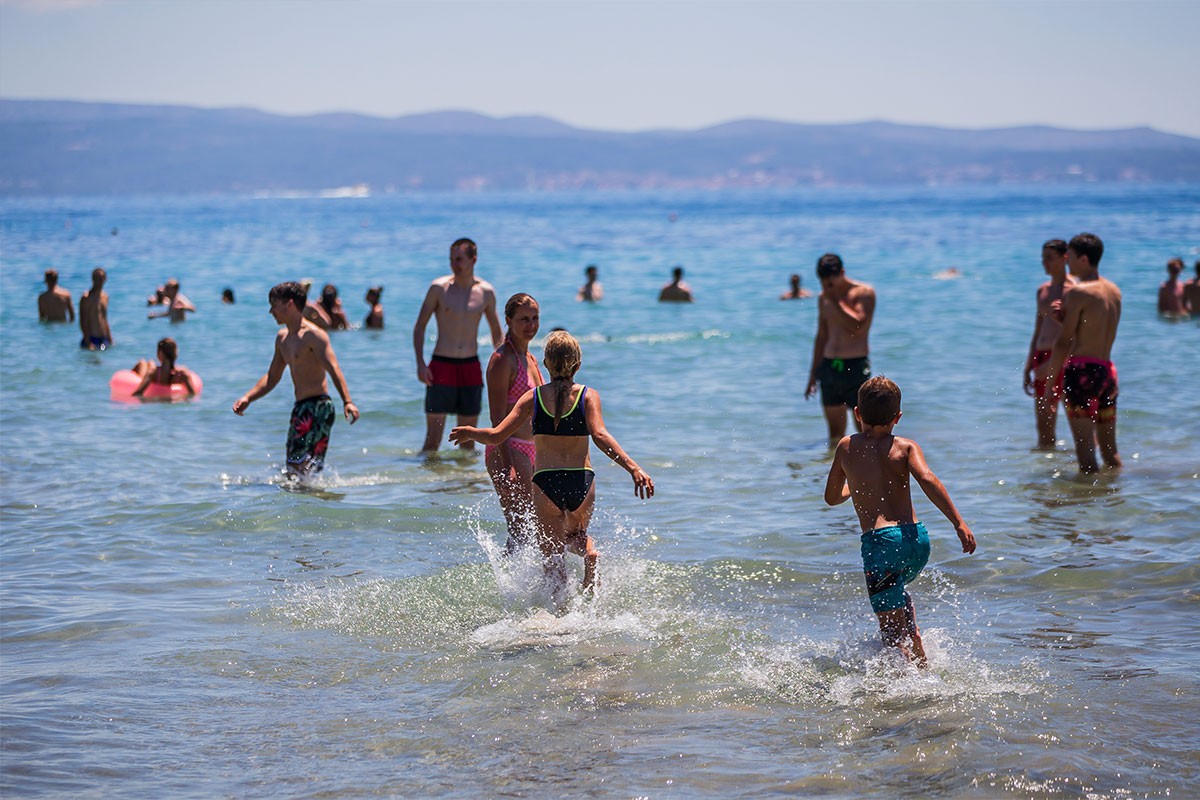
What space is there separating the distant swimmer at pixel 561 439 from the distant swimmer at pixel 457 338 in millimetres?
3636

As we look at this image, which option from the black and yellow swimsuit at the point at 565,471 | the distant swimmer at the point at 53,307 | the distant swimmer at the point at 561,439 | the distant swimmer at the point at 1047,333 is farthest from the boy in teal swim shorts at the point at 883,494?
the distant swimmer at the point at 53,307

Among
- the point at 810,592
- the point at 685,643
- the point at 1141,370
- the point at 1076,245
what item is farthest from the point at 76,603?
the point at 1141,370

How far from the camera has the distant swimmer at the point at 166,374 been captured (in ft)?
46.2

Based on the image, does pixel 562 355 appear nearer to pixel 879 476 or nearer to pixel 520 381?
pixel 520 381

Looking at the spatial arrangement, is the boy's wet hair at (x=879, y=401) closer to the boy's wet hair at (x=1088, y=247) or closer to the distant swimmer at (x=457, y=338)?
the boy's wet hair at (x=1088, y=247)

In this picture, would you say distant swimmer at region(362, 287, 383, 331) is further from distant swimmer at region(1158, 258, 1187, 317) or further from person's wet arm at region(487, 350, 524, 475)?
person's wet arm at region(487, 350, 524, 475)

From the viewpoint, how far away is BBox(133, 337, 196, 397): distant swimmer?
14.1m

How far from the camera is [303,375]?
9.08 metres

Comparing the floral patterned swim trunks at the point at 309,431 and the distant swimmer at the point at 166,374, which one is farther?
the distant swimmer at the point at 166,374

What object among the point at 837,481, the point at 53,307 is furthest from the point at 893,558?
the point at 53,307

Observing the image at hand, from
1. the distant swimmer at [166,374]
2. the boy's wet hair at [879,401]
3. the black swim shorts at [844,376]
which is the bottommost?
the distant swimmer at [166,374]

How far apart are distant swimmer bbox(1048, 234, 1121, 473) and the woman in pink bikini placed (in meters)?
4.10

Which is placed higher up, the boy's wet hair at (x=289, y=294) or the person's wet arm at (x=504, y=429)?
the boy's wet hair at (x=289, y=294)

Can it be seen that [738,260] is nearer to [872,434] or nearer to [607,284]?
[607,284]
